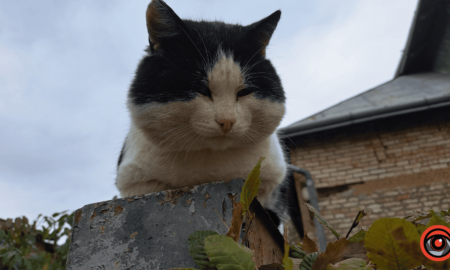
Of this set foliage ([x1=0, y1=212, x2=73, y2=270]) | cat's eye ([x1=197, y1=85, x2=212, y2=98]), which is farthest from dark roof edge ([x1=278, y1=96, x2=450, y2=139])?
cat's eye ([x1=197, y1=85, x2=212, y2=98])

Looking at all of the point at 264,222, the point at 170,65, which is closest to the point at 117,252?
the point at 264,222

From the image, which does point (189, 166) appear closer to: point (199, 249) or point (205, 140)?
point (205, 140)

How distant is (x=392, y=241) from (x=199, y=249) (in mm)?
434

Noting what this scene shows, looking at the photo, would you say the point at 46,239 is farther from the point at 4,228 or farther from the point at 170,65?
the point at 170,65

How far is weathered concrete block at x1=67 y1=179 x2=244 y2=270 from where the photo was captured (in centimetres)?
93

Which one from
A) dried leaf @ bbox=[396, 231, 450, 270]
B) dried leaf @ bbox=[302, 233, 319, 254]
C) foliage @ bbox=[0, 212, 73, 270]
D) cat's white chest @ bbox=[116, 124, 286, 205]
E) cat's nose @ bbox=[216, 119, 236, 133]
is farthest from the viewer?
foliage @ bbox=[0, 212, 73, 270]

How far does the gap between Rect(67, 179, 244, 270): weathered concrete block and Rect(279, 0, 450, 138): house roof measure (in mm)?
4283

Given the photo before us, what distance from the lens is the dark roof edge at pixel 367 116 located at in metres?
5.69

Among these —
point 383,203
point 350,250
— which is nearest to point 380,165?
point 383,203

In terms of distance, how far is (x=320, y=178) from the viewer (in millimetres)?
5879

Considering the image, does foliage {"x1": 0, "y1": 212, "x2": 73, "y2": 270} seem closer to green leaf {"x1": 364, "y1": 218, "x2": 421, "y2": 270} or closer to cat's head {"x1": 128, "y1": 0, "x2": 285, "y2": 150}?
cat's head {"x1": 128, "y1": 0, "x2": 285, "y2": 150}

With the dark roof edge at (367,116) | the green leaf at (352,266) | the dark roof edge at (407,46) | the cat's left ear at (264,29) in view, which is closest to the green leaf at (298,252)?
the green leaf at (352,266)

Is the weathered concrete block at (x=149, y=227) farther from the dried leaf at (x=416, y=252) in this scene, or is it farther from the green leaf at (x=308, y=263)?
the dried leaf at (x=416, y=252)

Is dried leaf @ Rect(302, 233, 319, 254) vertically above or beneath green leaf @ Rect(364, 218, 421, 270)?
beneath
